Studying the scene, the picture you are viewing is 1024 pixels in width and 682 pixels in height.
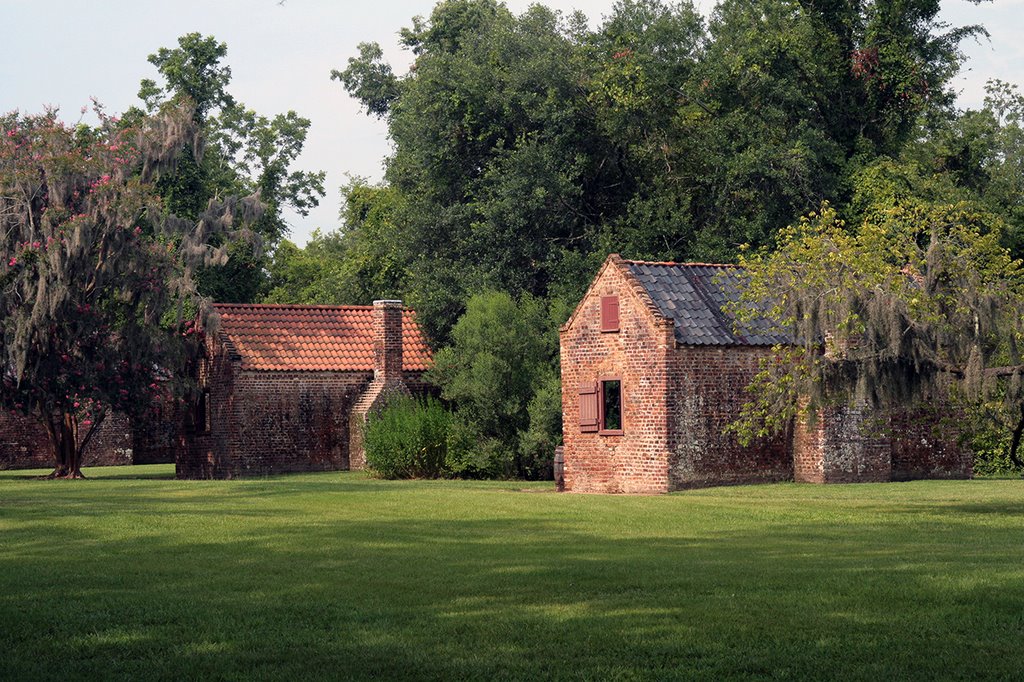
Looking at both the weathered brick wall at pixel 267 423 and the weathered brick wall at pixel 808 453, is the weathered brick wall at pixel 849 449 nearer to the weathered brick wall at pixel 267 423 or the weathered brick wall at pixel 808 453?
the weathered brick wall at pixel 808 453

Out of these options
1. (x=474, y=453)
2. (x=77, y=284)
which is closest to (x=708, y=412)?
(x=474, y=453)

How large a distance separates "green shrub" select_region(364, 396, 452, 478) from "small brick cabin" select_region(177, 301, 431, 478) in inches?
140

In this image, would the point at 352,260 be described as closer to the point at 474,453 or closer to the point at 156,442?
the point at 156,442

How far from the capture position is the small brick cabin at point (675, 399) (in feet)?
105

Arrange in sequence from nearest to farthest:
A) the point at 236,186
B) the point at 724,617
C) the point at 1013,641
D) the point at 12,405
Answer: the point at 1013,641 < the point at 724,617 < the point at 12,405 < the point at 236,186

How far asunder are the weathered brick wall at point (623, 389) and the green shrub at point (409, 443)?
20.1 ft

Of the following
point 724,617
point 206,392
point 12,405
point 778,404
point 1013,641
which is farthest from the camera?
point 206,392

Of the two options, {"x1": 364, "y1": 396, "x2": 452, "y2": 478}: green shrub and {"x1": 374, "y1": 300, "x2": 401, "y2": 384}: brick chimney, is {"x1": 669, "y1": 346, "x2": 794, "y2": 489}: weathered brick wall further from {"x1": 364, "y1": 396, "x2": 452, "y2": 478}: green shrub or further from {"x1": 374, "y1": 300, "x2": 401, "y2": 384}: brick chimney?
{"x1": 374, "y1": 300, "x2": 401, "y2": 384}: brick chimney

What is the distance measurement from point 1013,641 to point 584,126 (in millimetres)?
37030

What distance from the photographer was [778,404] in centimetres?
2484

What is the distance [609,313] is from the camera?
3316 centimetres

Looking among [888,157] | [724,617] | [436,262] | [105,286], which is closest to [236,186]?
[436,262]

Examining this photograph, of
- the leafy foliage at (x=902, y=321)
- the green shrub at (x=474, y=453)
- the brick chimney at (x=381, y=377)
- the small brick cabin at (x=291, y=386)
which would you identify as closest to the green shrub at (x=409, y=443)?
the green shrub at (x=474, y=453)

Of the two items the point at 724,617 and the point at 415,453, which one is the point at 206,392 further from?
the point at 724,617
